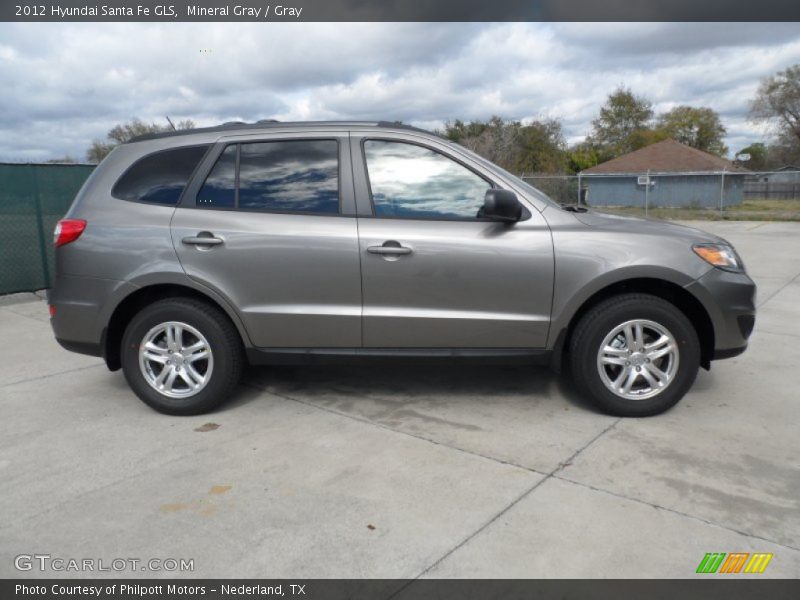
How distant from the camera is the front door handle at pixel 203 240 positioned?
161 inches

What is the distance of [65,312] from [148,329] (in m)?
0.58

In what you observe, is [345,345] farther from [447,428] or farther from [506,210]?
[506,210]

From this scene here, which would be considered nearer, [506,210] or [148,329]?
[506,210]

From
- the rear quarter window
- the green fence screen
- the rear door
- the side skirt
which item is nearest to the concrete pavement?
the side skirt

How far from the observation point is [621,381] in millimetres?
4082

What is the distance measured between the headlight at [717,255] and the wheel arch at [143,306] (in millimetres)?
2966

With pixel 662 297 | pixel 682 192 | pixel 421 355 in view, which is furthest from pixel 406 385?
pixel 682 192

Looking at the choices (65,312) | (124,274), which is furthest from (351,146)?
(65,312)

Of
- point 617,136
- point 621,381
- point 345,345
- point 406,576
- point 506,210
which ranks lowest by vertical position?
point 406,576

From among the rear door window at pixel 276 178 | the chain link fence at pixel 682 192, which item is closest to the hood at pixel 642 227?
the rear door window at pixel 276 178

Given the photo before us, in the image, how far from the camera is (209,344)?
418 cm

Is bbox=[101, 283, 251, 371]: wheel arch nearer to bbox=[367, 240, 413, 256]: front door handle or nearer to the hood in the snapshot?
bbox=[367, 240, 413, 256]: front door handle

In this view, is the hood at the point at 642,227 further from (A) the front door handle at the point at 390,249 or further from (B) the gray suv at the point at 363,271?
(A) the front door handle at the point at 390,249

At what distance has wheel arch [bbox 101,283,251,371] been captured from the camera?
13.7ft
